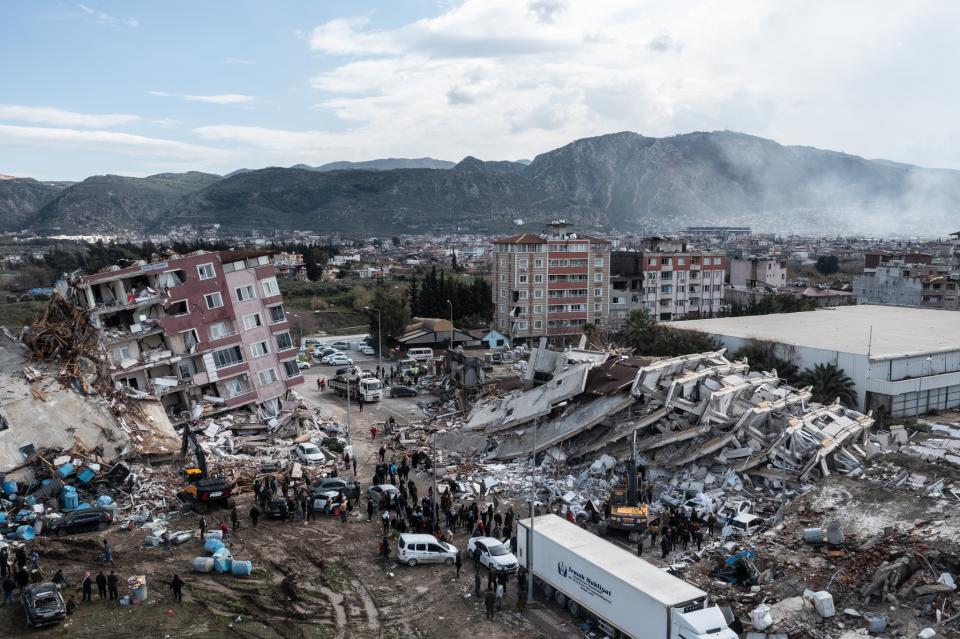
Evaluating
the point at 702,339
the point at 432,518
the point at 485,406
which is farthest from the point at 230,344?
the point at 702,339

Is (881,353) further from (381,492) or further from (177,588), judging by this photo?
(177,588)

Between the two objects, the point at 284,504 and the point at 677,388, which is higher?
the point at 677,388

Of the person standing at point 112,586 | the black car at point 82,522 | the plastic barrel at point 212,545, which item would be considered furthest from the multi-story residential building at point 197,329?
the person standing at point 112,586

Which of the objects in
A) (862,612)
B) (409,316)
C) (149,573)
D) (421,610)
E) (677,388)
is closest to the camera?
(862,612)

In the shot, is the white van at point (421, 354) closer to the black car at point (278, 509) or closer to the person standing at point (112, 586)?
the black car at point (278, 509)

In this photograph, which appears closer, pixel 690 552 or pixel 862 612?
pixel 862 612

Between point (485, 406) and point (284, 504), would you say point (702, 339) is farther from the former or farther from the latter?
point (284, 504)

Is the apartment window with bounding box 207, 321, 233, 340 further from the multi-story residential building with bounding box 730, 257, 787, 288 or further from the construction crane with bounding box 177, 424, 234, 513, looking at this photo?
the multi-story residential building with bounding box 730, 257, 787, 288
